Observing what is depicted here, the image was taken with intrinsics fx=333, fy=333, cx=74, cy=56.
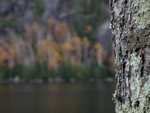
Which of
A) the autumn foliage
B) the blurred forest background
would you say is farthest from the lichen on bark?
the autumn foliage

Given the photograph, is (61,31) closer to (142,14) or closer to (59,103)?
(59,103)

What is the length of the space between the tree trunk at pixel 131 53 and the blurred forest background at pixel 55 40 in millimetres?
78573

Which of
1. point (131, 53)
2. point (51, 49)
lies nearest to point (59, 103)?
point (131, 53)

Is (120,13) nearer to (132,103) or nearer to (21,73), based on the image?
(132,103)

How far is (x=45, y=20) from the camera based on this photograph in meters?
114

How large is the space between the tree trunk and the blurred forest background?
78573 mm

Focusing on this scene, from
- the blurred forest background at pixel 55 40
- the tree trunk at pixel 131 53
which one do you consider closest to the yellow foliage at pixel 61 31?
the blurred forest background at pixel 55 40

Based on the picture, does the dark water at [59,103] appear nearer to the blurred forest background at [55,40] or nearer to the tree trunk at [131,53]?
the tree trunk at [131,53]

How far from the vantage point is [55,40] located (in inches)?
4215

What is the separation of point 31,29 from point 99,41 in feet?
76.7

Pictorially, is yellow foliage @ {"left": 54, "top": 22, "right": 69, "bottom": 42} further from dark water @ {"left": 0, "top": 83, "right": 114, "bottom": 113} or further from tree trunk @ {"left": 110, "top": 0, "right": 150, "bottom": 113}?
tree trunk @ {"left": 110, "top": 0, "right": 150, "bottom": 113}

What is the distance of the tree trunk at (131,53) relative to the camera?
1502mm

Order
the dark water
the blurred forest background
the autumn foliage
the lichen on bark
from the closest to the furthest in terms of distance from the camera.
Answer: the lichen on bark
the dark water
the blurred forest background
the autumn foliage

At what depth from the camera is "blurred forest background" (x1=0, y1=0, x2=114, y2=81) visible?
83812 mm
